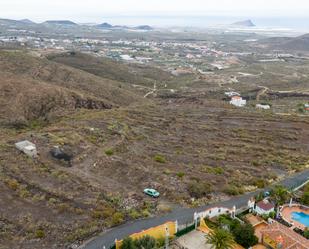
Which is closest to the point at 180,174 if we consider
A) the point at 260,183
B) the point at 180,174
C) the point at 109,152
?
the point at 180,174

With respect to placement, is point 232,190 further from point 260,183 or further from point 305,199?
point 305,199

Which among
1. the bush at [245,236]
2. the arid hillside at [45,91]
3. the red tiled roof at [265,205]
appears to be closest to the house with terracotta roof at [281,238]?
the bush at [245,236]

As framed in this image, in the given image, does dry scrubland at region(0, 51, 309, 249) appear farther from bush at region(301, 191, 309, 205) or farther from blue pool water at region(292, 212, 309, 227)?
blue pool water at region(292, 212, 309, 227)

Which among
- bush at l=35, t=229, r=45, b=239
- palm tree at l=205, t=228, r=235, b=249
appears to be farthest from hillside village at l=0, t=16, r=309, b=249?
A: palm tree at l=205, t=228, r=235, b=249

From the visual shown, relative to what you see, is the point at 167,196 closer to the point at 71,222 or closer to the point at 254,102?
the point at 71,222

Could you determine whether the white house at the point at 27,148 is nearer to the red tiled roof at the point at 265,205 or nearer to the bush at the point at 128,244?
the bush at the point at 128,244

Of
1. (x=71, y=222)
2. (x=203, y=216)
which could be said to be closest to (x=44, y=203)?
(x=71, y=222)
